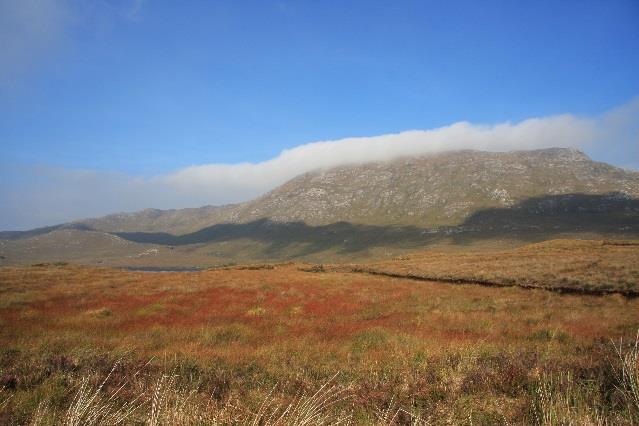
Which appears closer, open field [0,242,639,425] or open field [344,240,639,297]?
open field [0,242,639,425]

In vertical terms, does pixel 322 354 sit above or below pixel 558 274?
above

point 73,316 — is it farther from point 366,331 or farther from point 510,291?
point 510,291

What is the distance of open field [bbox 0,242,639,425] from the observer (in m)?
5.74

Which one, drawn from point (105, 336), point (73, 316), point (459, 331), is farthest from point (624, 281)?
point (73, 316)

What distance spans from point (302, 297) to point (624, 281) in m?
23.7

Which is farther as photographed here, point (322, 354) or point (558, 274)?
point (558, 274)

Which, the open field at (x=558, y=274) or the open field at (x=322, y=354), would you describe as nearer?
the open field at (x=322, y=354)

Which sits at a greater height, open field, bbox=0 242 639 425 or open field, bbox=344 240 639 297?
open field, bbox=0 242 639 425

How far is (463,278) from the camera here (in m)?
39.3

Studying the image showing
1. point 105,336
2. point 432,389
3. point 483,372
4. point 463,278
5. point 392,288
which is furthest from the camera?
point 463,278

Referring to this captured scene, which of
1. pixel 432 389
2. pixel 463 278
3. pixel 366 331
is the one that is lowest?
pixel 463 278

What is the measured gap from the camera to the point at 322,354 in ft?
38.7

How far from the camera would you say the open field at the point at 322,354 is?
5.74 metres

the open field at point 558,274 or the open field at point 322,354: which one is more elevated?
the open field at point 322,354
